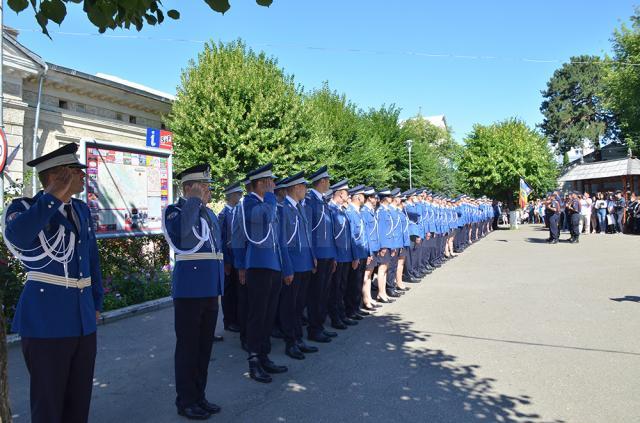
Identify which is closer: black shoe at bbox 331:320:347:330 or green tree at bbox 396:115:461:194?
black shoe at bbox 331:320:347:330

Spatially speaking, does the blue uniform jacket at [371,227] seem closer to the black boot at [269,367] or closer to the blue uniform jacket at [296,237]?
the blue uniform jacket at [296,237]

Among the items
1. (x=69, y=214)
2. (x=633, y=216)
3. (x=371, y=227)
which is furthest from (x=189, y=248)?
(x=633, y=216)

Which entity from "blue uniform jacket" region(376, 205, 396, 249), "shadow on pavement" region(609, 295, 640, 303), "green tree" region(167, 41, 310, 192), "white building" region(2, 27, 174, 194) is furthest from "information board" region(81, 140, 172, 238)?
"green tree" region(167, 41, 310, 192)

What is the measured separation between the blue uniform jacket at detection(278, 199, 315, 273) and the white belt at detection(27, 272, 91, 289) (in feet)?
8.92

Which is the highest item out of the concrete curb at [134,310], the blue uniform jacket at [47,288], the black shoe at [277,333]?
the blue uniform jacket at [47,288]

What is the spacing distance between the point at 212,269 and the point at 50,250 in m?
1.52

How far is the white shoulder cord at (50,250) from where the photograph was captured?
10.1 ft

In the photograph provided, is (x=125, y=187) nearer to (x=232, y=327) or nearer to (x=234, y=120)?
(x=232, y=327)

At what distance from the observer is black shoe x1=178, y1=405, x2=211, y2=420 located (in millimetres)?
A: 4176

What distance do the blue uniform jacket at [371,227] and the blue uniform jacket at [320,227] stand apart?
1532 mm

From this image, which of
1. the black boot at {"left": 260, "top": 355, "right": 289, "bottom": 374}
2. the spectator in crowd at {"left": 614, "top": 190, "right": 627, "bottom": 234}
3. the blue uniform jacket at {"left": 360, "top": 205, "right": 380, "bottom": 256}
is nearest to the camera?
the black boot at {"left": 260, "top": 355, "right": 289, "bottom": 374}

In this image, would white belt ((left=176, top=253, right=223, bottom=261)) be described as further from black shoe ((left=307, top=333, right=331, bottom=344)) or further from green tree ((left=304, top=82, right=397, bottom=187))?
green tree ((left=304, top=82, right=397, bottom=187))

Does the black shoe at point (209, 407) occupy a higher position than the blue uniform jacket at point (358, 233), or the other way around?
the blue uniform jacket at point (358, 233)

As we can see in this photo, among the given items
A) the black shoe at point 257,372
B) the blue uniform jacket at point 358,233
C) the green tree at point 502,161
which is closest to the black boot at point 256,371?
the black shoe at point 257,372
